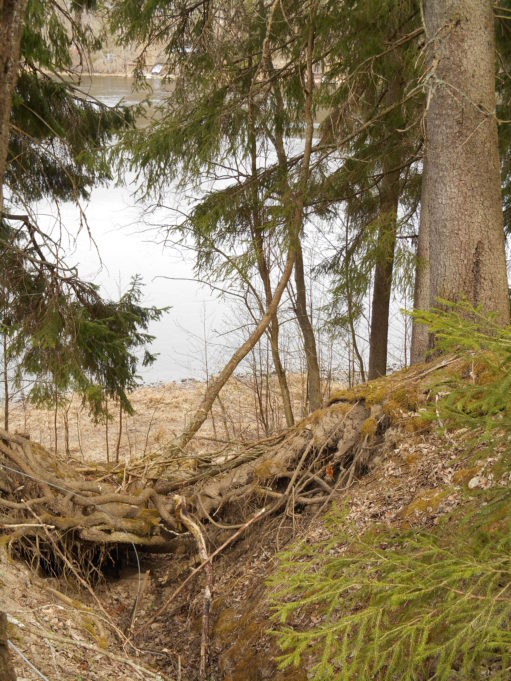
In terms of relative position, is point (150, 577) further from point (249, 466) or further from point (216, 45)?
point (216, 45)

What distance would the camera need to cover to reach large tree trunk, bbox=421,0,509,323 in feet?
19.0

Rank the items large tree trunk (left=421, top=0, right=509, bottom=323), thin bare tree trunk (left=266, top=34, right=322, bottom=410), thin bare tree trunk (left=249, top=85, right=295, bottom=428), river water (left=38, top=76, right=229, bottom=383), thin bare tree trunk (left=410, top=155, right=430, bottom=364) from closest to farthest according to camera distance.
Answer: large tree trunk (left=421, top=0, right=509, bottom=323) < thin bare tree trunk (left=410, top=155, right=430, bottom=364) < thin bare tree trunk (left=266, top=34, right=322, bottom=410) < thin bare tree trunk (left=249, top=85, right=295, bottom=428) < river water (left=38, top=76, right=229, bottom=383)

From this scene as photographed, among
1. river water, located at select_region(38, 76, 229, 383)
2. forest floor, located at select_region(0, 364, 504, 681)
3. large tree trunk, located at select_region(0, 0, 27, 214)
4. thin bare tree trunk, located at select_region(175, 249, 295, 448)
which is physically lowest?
forest floor, located at select_region(0, 364, 504, 681)

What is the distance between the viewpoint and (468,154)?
19.2ft

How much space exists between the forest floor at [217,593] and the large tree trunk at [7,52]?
8.11 ft

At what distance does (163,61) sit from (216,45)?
1873mm

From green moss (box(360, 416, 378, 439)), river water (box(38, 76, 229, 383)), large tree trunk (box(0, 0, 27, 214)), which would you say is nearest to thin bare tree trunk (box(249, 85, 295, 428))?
river water (box(38, 76, 229, 383))

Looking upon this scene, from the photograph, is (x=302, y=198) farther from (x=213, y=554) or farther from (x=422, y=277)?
(x=213, y=554)

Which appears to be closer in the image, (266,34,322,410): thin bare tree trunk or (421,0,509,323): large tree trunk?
(421,0,509,323): large tree trunk

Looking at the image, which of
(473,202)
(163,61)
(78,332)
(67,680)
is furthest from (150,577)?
(163,61)

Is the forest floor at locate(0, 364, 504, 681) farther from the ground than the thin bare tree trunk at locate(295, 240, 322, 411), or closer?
closer

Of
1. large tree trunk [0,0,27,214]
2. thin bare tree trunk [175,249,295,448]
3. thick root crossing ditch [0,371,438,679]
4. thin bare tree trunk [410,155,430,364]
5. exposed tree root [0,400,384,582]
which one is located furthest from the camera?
thin bare tree trunk [410,155,430,364]

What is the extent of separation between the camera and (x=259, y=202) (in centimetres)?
923

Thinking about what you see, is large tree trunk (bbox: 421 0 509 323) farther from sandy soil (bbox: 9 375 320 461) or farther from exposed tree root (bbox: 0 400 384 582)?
sandy soil (bbox: 9 375 320 461)
